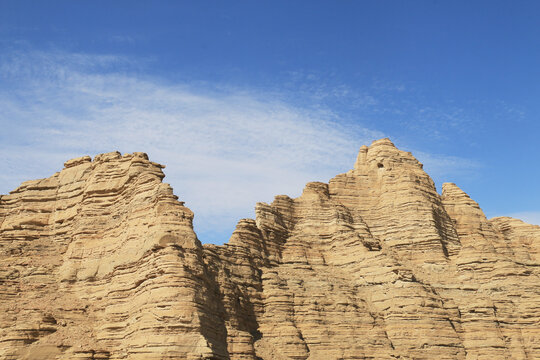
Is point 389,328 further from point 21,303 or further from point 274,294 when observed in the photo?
point 21,303

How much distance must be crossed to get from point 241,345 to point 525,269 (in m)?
32.2

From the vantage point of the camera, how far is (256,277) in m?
60.5

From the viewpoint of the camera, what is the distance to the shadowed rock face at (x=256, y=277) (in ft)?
153

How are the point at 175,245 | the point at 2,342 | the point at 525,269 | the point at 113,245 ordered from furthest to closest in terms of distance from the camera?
1. the point at 525,269
2. the point at 113,245
3. the point at 175,245
4. the point at 2,342

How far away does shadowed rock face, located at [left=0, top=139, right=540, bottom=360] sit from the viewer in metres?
46.7

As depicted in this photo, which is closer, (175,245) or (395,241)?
(175,245)

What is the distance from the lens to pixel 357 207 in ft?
251

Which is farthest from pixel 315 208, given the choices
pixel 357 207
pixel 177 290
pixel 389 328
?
pixel 177 290

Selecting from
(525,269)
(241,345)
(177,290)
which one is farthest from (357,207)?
(177,290)

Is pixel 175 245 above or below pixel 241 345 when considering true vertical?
above

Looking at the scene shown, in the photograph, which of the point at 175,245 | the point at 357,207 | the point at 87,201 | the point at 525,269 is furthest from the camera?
the point at 357,207

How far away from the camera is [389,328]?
5800 centimetres

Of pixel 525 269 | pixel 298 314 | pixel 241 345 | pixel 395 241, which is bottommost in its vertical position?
pixel 241 345

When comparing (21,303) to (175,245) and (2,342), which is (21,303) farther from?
(175,245)
